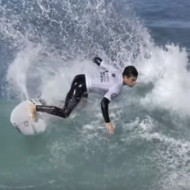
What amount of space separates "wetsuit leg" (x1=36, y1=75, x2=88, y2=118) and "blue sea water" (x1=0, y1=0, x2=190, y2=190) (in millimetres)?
639

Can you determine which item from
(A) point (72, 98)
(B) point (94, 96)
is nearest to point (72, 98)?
(A) point (72, 98)

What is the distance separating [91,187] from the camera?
682cm

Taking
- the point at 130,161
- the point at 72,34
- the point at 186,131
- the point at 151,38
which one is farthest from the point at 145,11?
the point at 130,161

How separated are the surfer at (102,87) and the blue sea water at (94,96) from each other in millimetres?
695

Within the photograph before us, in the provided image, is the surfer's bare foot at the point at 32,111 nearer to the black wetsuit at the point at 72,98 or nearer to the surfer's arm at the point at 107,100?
the black wetsuit at the point at 72,98

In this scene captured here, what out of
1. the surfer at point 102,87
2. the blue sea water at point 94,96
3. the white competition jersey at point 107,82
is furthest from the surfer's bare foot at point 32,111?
the white competition jersey at point 107,82

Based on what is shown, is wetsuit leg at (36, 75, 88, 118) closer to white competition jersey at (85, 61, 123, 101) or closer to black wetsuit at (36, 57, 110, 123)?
black wetsuit at (36, 57, 110, 123)

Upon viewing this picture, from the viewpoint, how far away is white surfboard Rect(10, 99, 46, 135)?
776 cm

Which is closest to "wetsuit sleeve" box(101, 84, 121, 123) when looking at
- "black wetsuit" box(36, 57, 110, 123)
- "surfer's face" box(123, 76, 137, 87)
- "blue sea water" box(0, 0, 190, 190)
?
"surfer's face" box(123, 76, 137, 87)

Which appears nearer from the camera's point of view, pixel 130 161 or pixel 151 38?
pixel 130 161

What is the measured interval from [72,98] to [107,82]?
0.87 meters

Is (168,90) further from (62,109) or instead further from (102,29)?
(102,29)

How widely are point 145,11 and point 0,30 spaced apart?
21.9 ft

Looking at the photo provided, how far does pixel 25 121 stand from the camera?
7.75m
